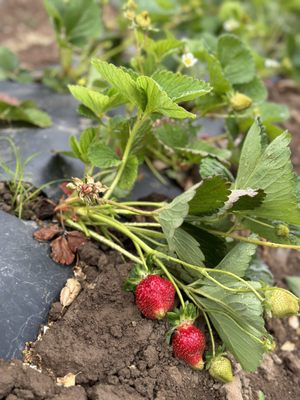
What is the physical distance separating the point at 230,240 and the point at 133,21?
67cm

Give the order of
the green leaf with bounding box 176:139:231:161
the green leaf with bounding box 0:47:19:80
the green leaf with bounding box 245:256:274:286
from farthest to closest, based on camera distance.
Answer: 1. the green leaf with bounding box 0:47:19:80
2. the green leaf with bounding box 176:139:231:161
3. the green leaf with bounding box 245:256:274:286

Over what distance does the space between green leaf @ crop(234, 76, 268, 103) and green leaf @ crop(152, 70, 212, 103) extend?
22.9 inches

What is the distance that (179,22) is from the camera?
2.59 meters

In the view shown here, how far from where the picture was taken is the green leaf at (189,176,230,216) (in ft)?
3.96

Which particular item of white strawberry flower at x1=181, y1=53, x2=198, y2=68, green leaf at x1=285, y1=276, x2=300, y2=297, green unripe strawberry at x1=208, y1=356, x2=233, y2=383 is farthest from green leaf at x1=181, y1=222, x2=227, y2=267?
white strawberry flower at x1=181, y1=53, x2=198, y2=68

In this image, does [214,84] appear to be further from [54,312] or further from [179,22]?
[179,22]

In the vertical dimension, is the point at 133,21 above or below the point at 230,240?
above

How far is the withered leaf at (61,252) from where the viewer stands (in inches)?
53.9

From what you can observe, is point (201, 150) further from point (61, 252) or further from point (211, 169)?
point (61, 252)

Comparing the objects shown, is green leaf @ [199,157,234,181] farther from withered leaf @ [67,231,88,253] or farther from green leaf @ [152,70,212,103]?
withered leaf @ [67,231,88,253]

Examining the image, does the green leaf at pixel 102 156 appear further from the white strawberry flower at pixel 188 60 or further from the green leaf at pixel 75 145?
the white strawberry flower at pixel 188 60

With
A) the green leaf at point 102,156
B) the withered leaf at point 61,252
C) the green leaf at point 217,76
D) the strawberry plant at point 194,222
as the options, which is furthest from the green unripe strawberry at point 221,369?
the green leaf at point 217,76

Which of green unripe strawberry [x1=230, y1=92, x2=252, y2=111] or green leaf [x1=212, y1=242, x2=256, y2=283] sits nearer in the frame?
green leaf [x1=212, y1=242, x2=256, y2=283]

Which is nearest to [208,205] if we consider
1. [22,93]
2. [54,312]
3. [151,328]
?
[151,328]
